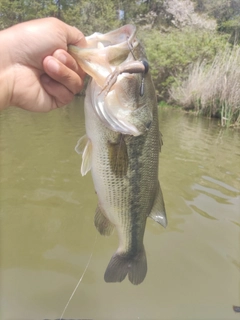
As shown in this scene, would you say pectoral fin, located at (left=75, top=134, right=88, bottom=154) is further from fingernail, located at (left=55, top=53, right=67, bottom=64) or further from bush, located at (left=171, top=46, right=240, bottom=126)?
bush, located at (left=171, top=46, right=240, bottom=126)

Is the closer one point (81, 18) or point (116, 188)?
point (116, 188)

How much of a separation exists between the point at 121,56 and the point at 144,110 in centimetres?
30

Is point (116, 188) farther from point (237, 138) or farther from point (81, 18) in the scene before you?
point (81, 18)

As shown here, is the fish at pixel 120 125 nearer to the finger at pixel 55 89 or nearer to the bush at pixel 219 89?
the finger at pixel 55 89

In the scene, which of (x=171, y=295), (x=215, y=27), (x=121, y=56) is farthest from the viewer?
(x=215, y=27)

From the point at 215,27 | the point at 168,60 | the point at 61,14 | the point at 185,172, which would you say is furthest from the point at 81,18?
the point at 185,172

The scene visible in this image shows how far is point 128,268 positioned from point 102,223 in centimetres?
34

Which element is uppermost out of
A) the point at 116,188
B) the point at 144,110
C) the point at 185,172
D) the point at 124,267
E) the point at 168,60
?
the point at 144,110

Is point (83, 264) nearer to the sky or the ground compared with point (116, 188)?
nearer to the ground

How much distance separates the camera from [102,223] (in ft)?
6.40

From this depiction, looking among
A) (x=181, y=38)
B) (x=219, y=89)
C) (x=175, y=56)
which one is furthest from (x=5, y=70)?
(x=181, y=38)

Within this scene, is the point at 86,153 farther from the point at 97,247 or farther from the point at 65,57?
the point at 97,247

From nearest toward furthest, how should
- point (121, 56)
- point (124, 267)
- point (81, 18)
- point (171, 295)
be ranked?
point (121, 56)
point (124, 267)
point (171, 295)
point (81, 18)

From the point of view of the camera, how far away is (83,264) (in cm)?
304
